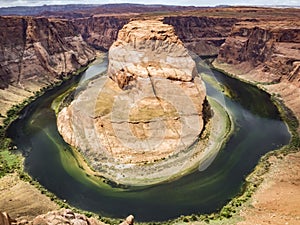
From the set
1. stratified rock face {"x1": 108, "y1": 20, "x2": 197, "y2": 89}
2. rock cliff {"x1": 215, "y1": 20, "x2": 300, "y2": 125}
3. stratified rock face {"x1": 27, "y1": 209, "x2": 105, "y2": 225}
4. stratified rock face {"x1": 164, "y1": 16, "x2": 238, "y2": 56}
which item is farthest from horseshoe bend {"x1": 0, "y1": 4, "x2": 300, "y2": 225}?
stratified rock face {"x1": 164, "y1": 16, "x2": 238, "y2": 56}

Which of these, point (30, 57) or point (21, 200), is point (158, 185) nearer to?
point (21, 200)

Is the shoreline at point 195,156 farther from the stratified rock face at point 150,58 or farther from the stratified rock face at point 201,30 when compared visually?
the stratified rock face at point 201,30

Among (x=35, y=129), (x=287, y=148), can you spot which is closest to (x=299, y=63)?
(x=287, y=148)

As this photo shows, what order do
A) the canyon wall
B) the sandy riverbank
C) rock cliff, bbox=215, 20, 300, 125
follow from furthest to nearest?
the canyon wall, rock cliff, bbox=215, 20, 300, 125, the sandy riverbank

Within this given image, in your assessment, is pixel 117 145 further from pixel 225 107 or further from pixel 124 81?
pixel 225 107

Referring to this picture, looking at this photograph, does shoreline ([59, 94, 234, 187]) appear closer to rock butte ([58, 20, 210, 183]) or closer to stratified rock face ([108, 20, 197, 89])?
rock butte ([58, 20, 210, 183])

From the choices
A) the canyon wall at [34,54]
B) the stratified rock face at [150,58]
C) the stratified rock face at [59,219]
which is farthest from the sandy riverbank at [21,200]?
the canyon wall at [34,54]
